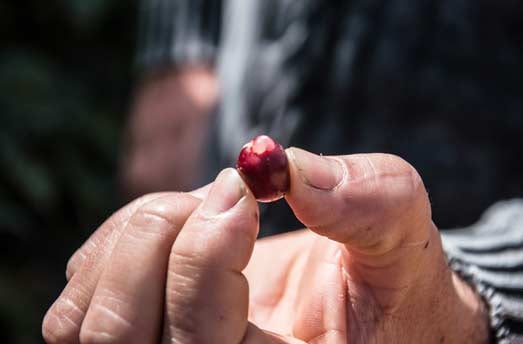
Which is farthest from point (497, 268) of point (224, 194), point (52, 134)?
point (52, 134)

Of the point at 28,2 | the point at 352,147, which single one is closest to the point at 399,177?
the point at 352,147

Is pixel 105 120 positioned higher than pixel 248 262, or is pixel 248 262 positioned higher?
pixel 248 262

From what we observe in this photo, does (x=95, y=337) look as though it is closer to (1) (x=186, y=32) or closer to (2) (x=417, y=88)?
(2) (x=417, y=88)

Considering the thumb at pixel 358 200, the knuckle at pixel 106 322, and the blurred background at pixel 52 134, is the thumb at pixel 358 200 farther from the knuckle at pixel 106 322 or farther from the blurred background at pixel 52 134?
the blurred background at pixel 52 134

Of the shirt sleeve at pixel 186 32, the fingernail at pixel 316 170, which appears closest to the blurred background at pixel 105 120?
the shirt sleeve at pixel 186 32

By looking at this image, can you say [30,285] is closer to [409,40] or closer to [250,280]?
[409,40]

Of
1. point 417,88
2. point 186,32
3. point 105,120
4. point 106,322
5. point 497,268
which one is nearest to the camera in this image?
point 106,322
